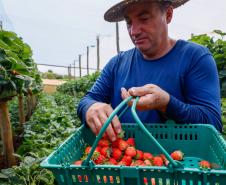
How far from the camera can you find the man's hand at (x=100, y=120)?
1586 mm

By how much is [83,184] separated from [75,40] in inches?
1248

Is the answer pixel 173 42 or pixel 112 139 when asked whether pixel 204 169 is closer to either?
pixel 112 139

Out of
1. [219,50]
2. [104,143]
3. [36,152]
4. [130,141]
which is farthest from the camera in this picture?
[219,50]

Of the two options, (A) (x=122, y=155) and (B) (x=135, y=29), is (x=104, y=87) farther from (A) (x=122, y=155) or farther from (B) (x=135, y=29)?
(A) (x=122, y=155)

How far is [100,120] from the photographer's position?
159 cm

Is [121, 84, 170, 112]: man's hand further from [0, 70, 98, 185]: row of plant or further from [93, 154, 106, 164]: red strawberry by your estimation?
[0, 70, 98, 185]: row of plant

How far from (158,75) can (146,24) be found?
0.32m

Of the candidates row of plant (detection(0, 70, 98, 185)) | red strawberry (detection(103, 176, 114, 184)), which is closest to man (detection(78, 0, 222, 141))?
red strawberry (detection(103, 176, 114, 184))

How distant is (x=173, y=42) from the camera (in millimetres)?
2201

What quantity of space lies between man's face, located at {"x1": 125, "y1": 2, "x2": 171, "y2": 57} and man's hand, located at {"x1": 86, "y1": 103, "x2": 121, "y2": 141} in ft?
1.85

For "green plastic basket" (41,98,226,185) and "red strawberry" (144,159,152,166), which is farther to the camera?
"red strawberry" (144,159,152,166)

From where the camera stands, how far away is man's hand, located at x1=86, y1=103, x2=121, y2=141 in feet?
5.20

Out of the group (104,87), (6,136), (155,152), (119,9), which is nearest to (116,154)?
A: (155,152)

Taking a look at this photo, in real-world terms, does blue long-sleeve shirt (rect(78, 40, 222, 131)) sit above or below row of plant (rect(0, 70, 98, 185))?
above
